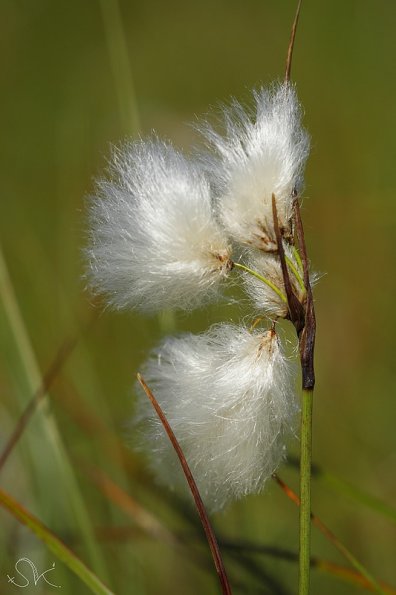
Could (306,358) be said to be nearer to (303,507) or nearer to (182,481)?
(303,507)

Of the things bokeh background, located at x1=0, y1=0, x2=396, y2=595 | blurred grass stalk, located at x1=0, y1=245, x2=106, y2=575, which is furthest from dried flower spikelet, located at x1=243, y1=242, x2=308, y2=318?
blurred grass stalk, located at x1=0, y1=245, x2=106, y2=575

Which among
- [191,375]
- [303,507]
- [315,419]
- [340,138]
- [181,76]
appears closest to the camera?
[303,507]

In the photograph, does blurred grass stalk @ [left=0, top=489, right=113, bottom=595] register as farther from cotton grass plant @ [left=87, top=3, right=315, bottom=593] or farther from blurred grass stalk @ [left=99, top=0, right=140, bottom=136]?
blurred grass stalk @ [left=99, top=0, right=140, bottom=136]

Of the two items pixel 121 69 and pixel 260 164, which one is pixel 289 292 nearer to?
pixel 260 164

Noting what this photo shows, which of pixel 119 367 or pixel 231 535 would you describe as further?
pixel 119 367

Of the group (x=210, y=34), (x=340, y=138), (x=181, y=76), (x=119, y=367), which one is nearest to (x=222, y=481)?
(x=119, y=367)

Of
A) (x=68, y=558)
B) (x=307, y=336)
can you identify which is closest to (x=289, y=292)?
(x=307, y=336)

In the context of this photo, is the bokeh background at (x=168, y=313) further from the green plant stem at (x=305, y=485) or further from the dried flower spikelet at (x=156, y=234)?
the green plant stem at (x=305, y=485)
